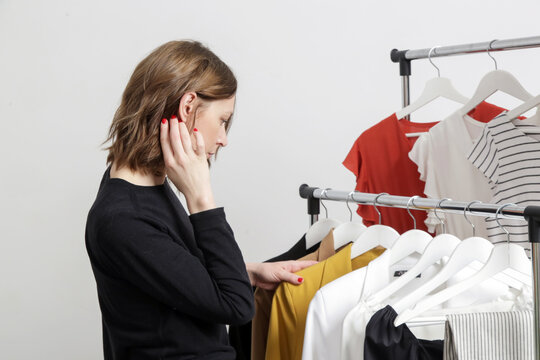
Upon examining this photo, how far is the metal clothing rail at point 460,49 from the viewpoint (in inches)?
67.2

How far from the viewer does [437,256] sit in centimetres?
142

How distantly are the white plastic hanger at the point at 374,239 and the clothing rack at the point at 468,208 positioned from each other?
0.06 metres

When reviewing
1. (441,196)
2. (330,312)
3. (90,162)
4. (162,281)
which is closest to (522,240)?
(441,196)

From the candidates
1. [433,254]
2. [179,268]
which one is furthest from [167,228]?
[433,254]

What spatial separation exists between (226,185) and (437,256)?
1397 mm

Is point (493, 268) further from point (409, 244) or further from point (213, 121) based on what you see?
point (213, 121)

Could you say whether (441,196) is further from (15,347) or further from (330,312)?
(15,347)

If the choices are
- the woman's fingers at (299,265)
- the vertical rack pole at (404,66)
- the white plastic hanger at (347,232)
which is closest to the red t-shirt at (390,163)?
the vertical rack pole at (404,66)

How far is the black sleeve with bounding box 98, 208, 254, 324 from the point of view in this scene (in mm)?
1181

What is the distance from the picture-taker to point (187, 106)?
125 cm

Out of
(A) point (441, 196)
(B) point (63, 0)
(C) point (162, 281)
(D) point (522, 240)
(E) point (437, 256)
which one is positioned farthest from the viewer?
(B) point (63, 0)

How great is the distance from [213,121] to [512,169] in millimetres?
772

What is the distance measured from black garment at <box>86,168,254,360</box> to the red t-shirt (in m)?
0.76

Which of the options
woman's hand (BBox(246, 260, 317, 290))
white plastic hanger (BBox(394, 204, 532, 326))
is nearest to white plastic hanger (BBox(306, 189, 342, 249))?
woman's hand (BBox(246, 260, 317, 290))
